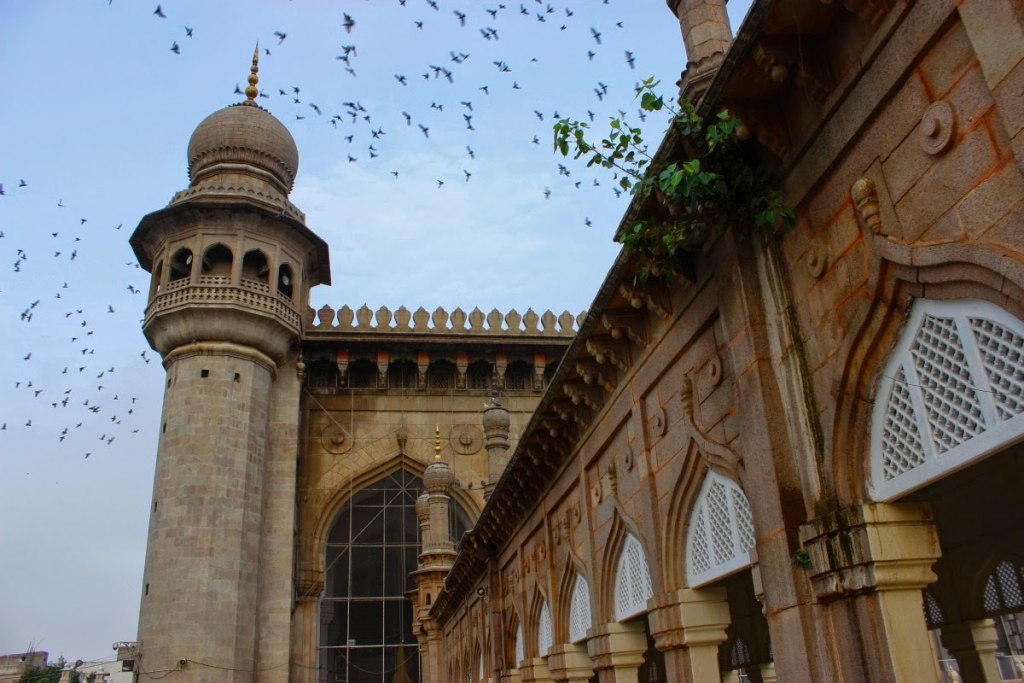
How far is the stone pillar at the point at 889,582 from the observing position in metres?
3.39

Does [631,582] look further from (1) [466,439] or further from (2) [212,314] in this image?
(1) [466,439]

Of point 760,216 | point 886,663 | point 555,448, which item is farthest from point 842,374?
point 555,448

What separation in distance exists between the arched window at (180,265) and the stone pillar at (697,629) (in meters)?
18.3

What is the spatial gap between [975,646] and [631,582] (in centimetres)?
316

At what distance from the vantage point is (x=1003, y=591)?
7281 mm

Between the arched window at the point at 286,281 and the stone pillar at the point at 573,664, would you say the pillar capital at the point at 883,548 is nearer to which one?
the stone pillar at the point at 573,664

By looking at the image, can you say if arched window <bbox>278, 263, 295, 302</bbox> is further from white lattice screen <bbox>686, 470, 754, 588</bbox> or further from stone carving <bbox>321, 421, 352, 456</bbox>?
white lattice screen <bbox>686, 470, 754, 588</bbox>

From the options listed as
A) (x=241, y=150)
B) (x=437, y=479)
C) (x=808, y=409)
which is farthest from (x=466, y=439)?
(x=808, y=409)

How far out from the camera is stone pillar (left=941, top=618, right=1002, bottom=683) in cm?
739

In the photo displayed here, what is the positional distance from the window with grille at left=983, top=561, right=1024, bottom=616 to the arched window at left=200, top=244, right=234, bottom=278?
57.9ft

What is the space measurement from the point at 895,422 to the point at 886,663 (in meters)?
0.91

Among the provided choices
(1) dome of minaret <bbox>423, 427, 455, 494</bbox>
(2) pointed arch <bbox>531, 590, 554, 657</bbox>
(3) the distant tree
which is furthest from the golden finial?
(3) the distant tree

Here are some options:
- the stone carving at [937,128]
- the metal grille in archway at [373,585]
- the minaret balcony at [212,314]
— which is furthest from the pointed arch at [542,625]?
the metal grille in archway at [373,585]

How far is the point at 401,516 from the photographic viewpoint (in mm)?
24344
